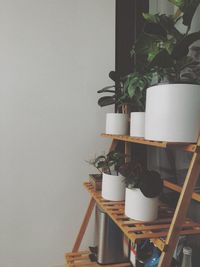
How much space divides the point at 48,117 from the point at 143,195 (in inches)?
34.7

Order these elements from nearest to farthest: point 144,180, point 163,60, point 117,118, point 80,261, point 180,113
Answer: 1. point 180,113
2. point 163,60
3. point 144,180
4. point 117,118
5. point 80,261

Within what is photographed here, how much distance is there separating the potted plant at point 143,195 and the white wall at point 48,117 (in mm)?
711

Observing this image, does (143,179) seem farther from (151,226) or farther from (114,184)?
(114,184)

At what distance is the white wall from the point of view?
1501mm

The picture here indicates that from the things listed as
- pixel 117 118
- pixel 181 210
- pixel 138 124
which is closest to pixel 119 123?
pixel 117 118

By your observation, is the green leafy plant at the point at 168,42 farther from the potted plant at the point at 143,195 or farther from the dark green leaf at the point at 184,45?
the potted plant at the point at 143,195

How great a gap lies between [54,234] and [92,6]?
1.48 meters

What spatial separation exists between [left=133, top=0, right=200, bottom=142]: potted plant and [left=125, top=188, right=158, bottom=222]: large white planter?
0.24 m

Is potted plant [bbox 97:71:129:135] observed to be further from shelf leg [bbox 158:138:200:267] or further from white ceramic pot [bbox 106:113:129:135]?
shelf leg [bbox 158:138:200:267]

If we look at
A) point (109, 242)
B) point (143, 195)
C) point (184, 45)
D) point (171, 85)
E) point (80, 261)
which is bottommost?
point (80, 261)

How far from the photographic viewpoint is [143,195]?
882 mm

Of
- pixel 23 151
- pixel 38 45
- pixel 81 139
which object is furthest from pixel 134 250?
pixel 38 45

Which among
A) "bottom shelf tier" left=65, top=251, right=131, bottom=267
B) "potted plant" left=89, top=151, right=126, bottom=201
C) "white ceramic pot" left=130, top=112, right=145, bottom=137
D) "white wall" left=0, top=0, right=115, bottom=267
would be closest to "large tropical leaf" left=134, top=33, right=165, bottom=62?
"white ceramic pot" left=130, top=112, right=145, bottom=137

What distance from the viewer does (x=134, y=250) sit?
3.99 ft
